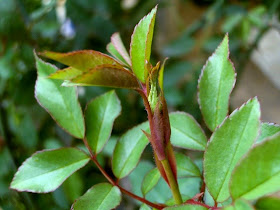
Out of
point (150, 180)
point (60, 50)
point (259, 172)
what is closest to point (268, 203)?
point (259, 172)

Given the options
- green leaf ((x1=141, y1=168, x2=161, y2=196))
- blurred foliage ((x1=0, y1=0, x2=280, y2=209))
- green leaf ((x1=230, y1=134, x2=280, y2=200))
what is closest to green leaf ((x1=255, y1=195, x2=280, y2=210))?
green leaf ((x1=230, y1=134, x2=280, y2=200))

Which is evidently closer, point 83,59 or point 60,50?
Answer: point 83,59

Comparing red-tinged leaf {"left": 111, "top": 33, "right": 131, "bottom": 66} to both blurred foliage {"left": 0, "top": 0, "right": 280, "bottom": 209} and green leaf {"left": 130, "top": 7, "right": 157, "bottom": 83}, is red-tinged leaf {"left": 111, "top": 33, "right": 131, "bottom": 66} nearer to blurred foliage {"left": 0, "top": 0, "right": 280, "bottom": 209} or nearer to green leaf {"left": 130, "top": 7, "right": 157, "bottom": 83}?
green leaf {"left": 130, "top": 7, "right": 157, "bottom": 83}

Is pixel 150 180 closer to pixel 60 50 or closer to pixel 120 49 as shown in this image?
pixel 120 49

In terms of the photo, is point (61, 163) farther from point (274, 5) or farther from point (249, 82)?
point (249, 82)

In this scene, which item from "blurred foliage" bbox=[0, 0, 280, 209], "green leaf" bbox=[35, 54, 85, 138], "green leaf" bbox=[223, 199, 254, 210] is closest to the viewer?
"green leaf" bbox=[223, 199, 254, 210]

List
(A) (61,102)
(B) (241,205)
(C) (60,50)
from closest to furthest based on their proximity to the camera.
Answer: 1. (B) (241,205)
2. (A) (61,102)
3. (C) (60,50)

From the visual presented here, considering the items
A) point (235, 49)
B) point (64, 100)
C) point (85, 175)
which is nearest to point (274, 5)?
point (235, 49)
